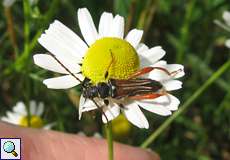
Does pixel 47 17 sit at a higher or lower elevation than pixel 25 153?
higher

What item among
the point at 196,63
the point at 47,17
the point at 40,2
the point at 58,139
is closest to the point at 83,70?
the point at 58,139

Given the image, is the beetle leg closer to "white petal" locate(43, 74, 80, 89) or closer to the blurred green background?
"white petal" locate(43, 74, 80, 89)

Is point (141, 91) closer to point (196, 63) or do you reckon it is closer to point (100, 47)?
point (100, 47)

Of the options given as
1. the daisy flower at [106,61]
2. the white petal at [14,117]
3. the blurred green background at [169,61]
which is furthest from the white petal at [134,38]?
the white petal at [14,117]

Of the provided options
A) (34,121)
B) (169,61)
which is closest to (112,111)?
(34,121)

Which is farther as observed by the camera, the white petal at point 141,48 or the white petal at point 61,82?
the white petal at point 141,48

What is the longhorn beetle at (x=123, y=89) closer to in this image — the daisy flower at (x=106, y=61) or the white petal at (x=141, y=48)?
the daisy flower at (x=106, y=61)
